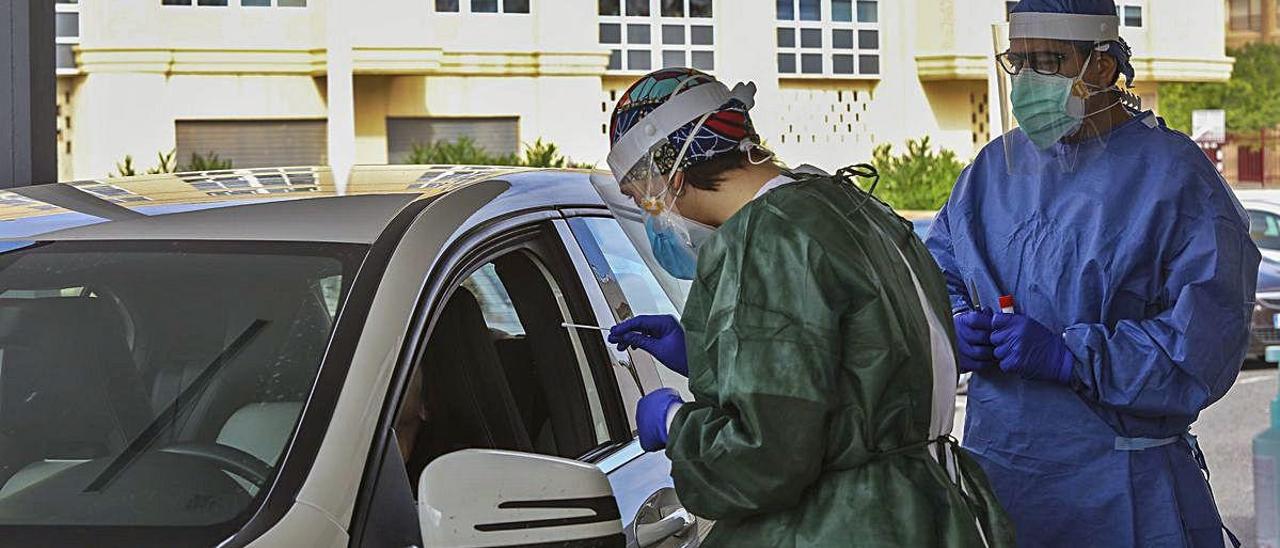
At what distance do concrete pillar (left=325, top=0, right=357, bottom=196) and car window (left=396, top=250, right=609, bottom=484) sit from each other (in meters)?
20.1

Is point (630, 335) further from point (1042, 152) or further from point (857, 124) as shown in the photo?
point (857, 124)

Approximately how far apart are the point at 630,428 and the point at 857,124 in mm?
23475

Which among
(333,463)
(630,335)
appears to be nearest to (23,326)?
(333,463)

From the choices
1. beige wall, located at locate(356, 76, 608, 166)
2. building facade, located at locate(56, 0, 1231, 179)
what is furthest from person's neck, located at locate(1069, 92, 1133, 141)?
beige wall, located at locate(356, 76, 608, 166)

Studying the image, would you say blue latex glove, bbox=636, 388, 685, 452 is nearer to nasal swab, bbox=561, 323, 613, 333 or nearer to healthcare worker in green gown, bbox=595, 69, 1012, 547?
healthcare worker in green gown, bbox=595, 69, 1012, 547

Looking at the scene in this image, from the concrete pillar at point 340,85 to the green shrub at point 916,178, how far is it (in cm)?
776

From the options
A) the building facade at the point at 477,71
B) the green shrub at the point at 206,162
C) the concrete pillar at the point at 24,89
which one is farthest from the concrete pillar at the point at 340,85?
the concrete pillar at the point at 24,89

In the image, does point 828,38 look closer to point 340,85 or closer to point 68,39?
point 340,85

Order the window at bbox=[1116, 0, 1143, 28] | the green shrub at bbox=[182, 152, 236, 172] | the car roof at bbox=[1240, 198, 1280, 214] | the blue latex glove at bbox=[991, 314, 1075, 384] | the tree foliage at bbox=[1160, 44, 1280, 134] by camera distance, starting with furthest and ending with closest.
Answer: the tree foliage at bbox=[1160, 44, 1280, 134], the window at bbox=[1116, 0, 1143, 28], the green shrub at bbox=[182, 152, 236, 172], the car roof at bbox=[1240, 198, 1280, 214], the blue latex glove at bbox=[991, 314, 1075, 384]

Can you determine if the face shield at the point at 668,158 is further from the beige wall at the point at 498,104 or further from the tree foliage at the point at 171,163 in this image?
the beige wall at the point at 498,104

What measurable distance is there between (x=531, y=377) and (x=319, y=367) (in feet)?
2.61

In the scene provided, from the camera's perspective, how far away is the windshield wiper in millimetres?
2264

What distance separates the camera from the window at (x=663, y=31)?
25.0 metres

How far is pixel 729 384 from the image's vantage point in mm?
2037
